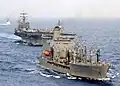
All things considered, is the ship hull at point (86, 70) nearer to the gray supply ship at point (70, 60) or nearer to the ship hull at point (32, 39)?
the gray supply ship at point (70, 60)

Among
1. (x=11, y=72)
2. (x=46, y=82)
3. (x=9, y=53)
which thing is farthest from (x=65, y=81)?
(x=9, y=53)

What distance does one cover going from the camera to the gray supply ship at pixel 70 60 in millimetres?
84812

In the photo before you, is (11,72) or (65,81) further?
(11,72)

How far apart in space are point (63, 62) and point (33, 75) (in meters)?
9.33

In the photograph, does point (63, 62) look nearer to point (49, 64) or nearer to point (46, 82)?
point (49, 64)

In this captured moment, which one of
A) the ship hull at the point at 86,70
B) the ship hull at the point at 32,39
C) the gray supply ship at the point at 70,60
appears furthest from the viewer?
the ship hull at the point at 32,39

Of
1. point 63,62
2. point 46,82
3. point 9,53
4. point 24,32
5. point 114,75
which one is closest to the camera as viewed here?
point 46,82

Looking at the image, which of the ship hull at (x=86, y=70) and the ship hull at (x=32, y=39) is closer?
the ship hull at (x=86, y=70)

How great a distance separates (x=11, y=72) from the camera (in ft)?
311

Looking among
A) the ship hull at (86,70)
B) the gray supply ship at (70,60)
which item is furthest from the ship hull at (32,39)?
the ship hull at (86,70)

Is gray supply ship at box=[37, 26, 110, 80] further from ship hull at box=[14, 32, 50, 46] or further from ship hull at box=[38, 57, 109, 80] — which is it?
ship hull at box=[14, 32, 50, 46]

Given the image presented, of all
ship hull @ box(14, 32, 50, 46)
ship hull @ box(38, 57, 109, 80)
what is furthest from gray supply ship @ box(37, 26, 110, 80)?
ship hull @ box(14, 32, 50, 46)

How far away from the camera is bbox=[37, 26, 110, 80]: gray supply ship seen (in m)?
84.8

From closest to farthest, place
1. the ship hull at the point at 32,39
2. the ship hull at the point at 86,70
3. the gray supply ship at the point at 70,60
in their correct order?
1. the ship hull at the point at 86,70
2. the gray supply ship at the point at 70,60
3. the ship hull at the point at 32,39
